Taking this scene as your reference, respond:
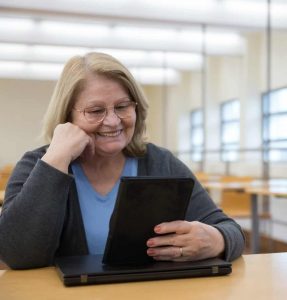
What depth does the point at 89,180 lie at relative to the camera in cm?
137

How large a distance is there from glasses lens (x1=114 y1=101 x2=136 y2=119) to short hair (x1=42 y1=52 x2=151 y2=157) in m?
0.03

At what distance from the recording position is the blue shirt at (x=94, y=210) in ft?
4.13

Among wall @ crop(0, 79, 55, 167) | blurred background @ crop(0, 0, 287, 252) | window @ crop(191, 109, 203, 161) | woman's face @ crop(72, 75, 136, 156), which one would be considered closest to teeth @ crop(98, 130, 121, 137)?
woman's face @ crop(72, 75, 136, 156)

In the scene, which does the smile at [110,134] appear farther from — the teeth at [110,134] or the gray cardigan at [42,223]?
the gray cardigan at [42,223]

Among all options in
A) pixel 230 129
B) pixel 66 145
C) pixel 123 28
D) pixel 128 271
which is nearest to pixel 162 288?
pixel 128 271

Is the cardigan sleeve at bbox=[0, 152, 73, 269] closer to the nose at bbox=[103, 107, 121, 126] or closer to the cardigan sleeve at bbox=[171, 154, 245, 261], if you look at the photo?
the nose at bbox=[103, 107, 121, 126]

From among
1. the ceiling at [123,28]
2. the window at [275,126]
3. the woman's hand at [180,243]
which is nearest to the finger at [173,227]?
the woman's hand at [180,243]

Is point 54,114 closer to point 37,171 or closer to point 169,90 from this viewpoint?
point 37,171

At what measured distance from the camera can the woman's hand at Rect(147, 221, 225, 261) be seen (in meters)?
1.04

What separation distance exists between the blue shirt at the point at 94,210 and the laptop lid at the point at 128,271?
20 centimetres

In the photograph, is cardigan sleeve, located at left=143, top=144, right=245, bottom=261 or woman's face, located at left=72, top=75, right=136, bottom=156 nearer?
cardigan sleeve, located at left=143, top=144, right=245, bottom=261

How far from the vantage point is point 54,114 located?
1.38 meters

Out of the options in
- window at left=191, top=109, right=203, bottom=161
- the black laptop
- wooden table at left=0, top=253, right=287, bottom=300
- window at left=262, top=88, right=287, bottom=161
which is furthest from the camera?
window at left=191, top=109, right=203, bottom=161

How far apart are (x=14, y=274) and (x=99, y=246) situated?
0.28m
